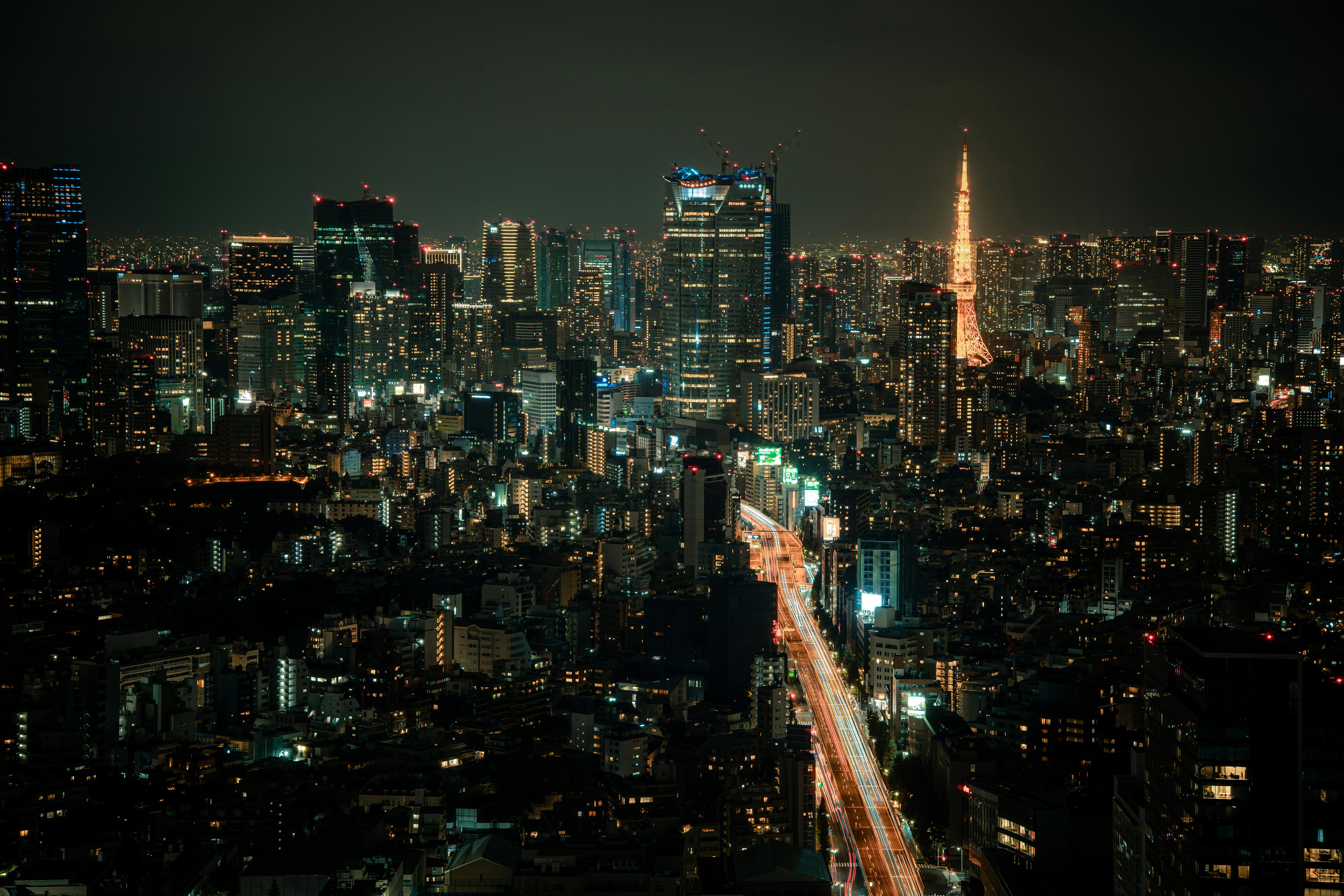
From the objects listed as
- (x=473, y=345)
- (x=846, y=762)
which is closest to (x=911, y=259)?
(x=473, y=345)

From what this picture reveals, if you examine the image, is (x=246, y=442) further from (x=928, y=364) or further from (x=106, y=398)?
(x=928, y=364)

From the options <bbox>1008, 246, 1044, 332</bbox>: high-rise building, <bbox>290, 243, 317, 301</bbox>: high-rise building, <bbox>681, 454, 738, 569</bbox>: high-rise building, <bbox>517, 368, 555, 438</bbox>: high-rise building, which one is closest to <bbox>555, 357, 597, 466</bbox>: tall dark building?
<bbox>517, 368, 555, 438</bbox>: high-rise building

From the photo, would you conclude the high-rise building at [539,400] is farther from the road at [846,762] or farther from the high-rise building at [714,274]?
the road at [846,762]

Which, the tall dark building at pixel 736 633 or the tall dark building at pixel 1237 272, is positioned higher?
the tall dark building at pixel 1237 272

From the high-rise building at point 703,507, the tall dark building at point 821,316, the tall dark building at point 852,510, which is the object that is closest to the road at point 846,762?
the high-rise building at point 703,507

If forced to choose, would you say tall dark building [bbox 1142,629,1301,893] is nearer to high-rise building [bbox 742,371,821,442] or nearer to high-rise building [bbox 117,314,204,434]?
high-rise building [bbox 117,314,204,434]

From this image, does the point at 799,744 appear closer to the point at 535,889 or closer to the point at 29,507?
the point at 535,889
